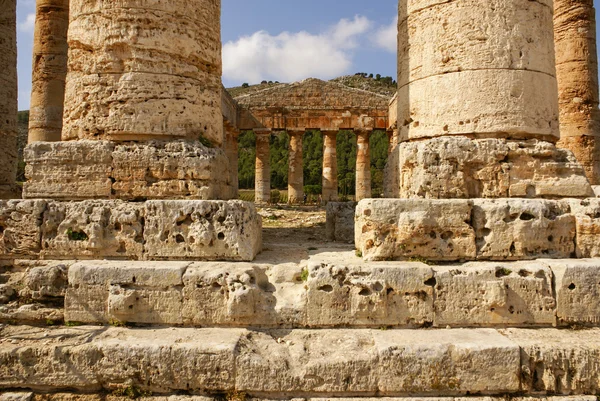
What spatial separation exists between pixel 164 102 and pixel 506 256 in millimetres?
3671

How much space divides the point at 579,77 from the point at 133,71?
10.8 m

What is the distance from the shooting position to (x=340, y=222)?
18.7ft

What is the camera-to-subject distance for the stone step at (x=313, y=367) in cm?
293

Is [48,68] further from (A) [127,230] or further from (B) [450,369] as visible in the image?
(B) [450,369]

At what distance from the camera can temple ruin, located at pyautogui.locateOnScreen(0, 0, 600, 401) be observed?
9.73 ft

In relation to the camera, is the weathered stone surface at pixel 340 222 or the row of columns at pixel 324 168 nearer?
the weathered stone surface at pixel 340 222

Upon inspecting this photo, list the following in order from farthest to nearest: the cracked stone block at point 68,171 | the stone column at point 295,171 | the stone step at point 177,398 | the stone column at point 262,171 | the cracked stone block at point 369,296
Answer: the stone column at point 295,171
the stone column at point 262,171
the cracked stone block at point 68,171
the cracked stone block at point 369,296
the stone step at point 177,398

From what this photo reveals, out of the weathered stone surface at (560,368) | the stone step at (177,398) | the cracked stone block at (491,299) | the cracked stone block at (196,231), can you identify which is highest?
the cracked stone block at (196,231)

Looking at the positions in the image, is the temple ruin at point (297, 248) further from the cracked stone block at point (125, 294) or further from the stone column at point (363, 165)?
the stone column at point (363, 165)

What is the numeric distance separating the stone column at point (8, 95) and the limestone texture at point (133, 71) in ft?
24.7

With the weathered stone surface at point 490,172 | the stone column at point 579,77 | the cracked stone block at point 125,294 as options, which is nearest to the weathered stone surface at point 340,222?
the weathered stone surface at point 490,172

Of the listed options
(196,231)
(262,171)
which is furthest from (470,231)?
(262,171)

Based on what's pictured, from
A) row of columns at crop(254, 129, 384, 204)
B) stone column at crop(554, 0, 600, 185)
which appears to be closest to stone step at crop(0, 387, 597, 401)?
stone column at crop(554, 0, 600, 185)

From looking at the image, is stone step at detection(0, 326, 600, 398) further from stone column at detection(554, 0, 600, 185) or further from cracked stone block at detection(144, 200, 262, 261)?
stone column at detection(554, 0, 600, 185)
